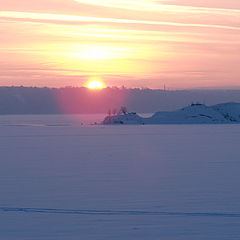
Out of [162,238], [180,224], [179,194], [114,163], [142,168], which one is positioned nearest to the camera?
[162,238]

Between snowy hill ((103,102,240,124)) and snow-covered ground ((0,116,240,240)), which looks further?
snowy hill ((103,102,240,124))

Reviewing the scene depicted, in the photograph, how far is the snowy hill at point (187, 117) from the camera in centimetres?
6353

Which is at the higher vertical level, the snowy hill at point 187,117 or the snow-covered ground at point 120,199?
the snowy hill at point 187,117

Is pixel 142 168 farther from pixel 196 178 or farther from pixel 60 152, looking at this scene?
pixel 60 152

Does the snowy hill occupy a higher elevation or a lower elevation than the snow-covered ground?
higher

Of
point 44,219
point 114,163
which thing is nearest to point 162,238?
point 44,219

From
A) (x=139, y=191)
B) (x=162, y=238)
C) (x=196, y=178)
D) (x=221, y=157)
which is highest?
(x=221, y=157)

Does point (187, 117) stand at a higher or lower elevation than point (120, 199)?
higher

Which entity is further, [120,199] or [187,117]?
[187,117]

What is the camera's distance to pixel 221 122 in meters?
63.9

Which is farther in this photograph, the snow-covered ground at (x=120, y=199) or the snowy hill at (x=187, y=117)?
the snowy hill at (x=187, y=117)

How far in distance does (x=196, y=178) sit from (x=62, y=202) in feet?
13.3

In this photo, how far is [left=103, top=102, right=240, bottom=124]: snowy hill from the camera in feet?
208

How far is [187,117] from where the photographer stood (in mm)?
64312
